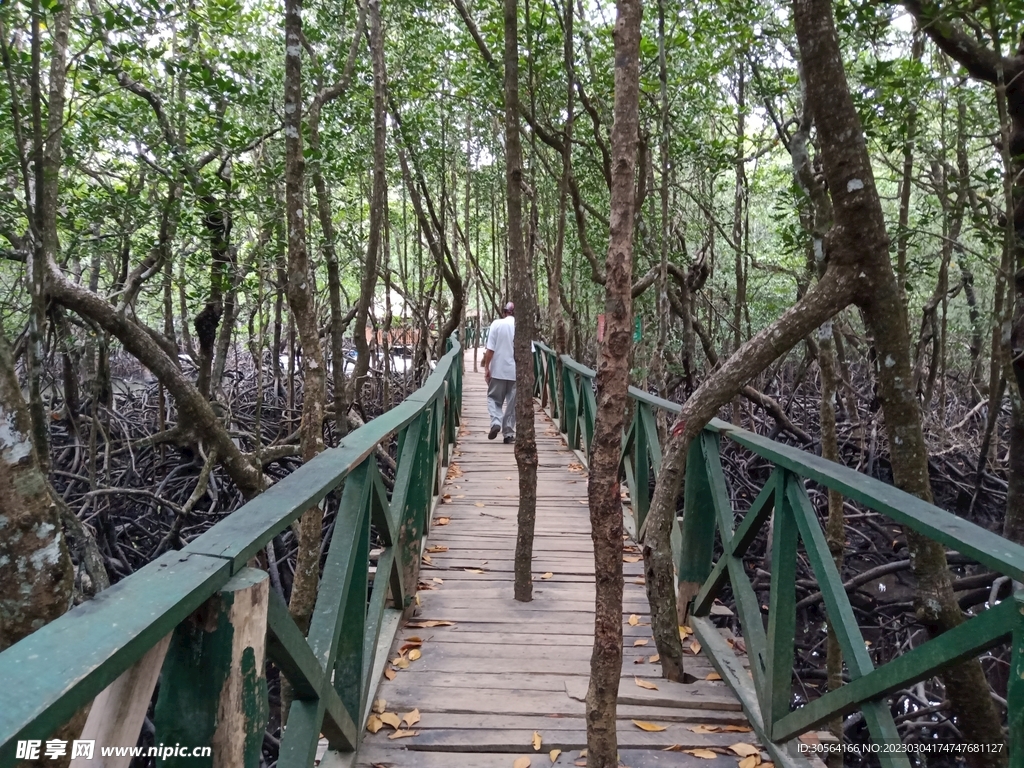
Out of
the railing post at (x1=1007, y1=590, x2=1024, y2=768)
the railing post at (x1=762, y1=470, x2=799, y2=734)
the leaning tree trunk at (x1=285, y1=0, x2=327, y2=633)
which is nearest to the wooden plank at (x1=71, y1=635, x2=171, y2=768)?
the railing post at (x1=1007, y1=590, x2=1024, y2=768)

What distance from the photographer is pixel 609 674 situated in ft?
6.87

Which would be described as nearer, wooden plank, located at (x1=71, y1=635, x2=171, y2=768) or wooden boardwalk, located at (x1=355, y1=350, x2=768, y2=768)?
wooden plank, located at (x1=71, y1=635, x2=171, y2=768)

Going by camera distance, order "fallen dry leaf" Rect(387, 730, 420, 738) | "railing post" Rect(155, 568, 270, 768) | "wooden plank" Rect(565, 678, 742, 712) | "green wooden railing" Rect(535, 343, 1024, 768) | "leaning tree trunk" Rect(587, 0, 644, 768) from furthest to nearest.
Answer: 1. "wooden plank" Rect(565, 678, 742, 712)
2. "fallen dry leaf" Rect(387, 730, 420, 738)
3. "leaning tree trunk" Rect(587, 0, 644, 768)
4. "green wooden railing" Rect(535, 343, 1024, 768)
5. "railing post" Rect(155, 568, 270, 768)

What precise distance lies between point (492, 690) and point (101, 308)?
345 cm

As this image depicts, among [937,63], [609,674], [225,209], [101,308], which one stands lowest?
[609,674]

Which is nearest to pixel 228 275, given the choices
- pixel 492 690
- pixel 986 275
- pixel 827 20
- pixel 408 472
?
pixel 408 472

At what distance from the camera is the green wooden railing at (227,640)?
815mm

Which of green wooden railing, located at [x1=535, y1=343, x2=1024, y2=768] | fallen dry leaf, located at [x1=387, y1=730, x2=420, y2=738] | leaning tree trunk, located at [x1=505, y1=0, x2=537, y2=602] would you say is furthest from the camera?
leaning tree trunk, located at [x1=505, y1=0, x2=537, y2=602]

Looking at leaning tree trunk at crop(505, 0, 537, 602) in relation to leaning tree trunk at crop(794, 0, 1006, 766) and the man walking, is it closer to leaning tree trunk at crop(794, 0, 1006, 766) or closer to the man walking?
leaning tree trunk at crop(794, 0, 1006, 766)

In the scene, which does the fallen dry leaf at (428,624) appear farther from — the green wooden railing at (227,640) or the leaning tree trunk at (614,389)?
the leaning tree trunk at (614,389)

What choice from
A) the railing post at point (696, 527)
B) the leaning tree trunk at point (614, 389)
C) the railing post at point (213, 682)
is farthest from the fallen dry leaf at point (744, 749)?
the railing post at point (213, 682)

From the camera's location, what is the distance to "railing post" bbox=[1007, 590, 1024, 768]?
120 centimetres

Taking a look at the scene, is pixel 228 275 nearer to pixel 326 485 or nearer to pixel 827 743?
pixel 326 485

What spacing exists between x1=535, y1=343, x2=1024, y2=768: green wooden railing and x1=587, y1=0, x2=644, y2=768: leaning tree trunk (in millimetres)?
489
